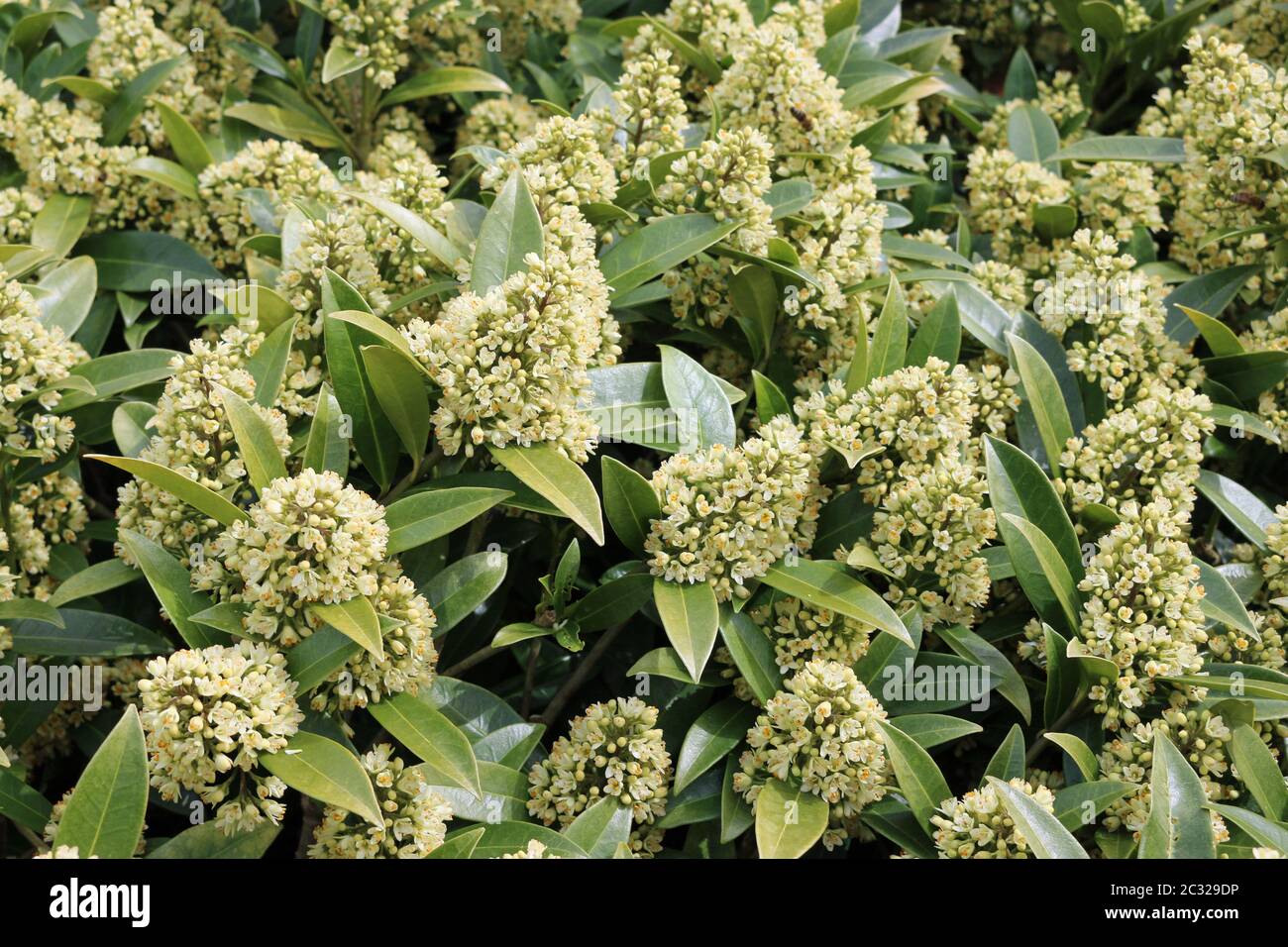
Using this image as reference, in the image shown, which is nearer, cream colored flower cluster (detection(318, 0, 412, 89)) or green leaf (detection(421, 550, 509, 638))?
green leaf (detection(421, 550, 509, 638))

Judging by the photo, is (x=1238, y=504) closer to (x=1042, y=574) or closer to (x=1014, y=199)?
(x=1042, y=574)

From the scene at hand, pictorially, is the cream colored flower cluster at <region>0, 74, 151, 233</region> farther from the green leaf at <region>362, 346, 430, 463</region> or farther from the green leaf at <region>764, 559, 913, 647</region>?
the green leaf at <region>764, 559, 913, 647</region>

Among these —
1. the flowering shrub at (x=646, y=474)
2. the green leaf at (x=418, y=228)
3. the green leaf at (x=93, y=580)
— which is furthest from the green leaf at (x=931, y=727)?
the green leaf at (x=93, y=580)

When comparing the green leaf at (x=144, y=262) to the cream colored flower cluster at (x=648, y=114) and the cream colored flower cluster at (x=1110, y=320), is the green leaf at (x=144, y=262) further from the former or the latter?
the cream colored flower cluster at (x=1110, y=320)

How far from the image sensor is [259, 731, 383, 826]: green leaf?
8.88 ft

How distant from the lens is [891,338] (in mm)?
3703

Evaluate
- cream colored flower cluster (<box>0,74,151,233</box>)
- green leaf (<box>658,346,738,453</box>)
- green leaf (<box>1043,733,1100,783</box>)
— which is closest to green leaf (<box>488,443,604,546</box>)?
green leaf (<box>658,346,738,453</box>)

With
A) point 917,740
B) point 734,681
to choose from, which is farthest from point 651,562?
point 917,740

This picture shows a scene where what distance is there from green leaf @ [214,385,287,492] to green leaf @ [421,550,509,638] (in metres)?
0.48

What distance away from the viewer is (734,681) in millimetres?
3383

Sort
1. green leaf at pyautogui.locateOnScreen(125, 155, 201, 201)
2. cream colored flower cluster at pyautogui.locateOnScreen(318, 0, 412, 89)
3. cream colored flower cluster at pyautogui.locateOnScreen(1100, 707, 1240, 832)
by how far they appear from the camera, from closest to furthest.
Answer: cream colored flower cluster at pyautogui.locateOnScreen(1100, 707, 1240, 832)
green leaf at pyautogui.locateOnScreen(125, 155, 201, 201)
cream colored flower cluster at pyautogui.locateOnScreen(318, 0, 412, 89)

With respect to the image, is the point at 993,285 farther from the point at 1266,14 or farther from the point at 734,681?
the point at 1266,14

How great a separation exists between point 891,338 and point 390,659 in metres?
1.73
